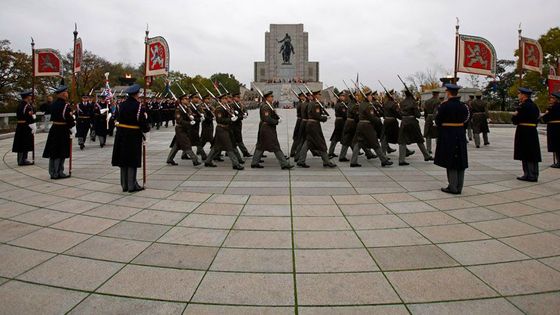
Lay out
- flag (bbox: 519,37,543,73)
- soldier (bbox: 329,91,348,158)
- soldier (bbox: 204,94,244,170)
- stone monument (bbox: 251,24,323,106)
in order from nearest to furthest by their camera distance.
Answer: soldier (bbox: 204,94,244,170) < flag (bbox: 519,37,543,73) < soldier (bbox: 329,91,348,158) < stone monument (bbox: 251,24,323,106)

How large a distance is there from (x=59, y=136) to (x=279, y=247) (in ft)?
19.8

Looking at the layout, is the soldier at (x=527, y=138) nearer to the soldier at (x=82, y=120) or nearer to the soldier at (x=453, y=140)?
the soldier at (x=453, y=140)

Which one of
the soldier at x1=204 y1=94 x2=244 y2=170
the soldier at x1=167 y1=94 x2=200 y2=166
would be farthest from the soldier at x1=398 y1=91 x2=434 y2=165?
the soldier at x1=167 y1=94 x2=200 y2=166

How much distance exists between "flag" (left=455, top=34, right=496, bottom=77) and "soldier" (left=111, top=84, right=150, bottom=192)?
257 inches

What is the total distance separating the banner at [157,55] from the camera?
8242 mm

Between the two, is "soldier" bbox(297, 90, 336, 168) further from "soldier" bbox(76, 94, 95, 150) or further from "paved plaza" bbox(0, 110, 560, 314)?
"soldier" bbox(76, 94, 95, 150)

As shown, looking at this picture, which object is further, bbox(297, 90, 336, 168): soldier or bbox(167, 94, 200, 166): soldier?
bbox(167, 94, 200, 166): soldier

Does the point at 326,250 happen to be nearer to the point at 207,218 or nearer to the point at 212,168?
the point at 207,218

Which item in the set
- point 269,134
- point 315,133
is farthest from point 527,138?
point 269,134

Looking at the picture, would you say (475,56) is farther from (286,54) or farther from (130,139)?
(286,54)

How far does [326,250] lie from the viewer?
414cm

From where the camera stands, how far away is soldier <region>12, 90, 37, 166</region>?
948 centimetres

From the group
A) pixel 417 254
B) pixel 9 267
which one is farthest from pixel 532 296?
pixel 9 267

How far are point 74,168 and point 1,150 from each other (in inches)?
210
